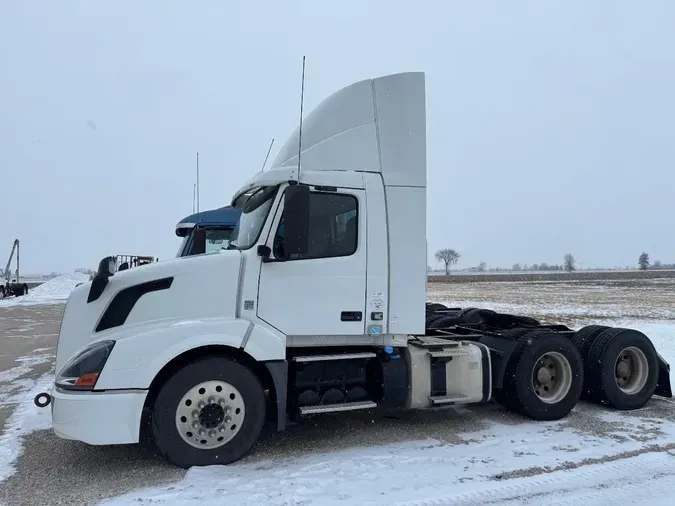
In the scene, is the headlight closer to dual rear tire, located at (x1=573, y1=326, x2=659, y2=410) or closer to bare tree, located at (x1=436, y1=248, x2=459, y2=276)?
dual rear tire, located at (x1=573, y1=326, x2=659, y2=410)

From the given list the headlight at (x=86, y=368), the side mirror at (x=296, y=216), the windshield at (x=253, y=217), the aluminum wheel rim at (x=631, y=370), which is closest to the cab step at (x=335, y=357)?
the side mirror at (x=296, y=216)

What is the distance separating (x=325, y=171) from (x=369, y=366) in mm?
2156

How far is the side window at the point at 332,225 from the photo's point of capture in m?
5.08

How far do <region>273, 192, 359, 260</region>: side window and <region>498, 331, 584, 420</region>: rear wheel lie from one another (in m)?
2.64

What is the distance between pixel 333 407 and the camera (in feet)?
→ 16.5

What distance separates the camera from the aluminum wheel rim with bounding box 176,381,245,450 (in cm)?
454

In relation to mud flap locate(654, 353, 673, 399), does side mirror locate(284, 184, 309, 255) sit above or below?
above

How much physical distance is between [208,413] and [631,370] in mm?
5821

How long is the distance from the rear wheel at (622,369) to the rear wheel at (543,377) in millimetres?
492

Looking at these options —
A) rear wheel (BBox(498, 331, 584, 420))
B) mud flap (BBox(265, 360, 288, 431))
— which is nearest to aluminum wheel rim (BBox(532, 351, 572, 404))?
rear wheel (BBox(498, 331, 584, 420))

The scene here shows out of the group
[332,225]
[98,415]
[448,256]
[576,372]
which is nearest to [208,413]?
[98,415]

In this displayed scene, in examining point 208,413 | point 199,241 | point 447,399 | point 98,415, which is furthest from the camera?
point 199,241

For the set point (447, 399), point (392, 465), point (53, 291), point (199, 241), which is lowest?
point (392, 465)

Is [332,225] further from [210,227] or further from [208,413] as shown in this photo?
[210,227]
